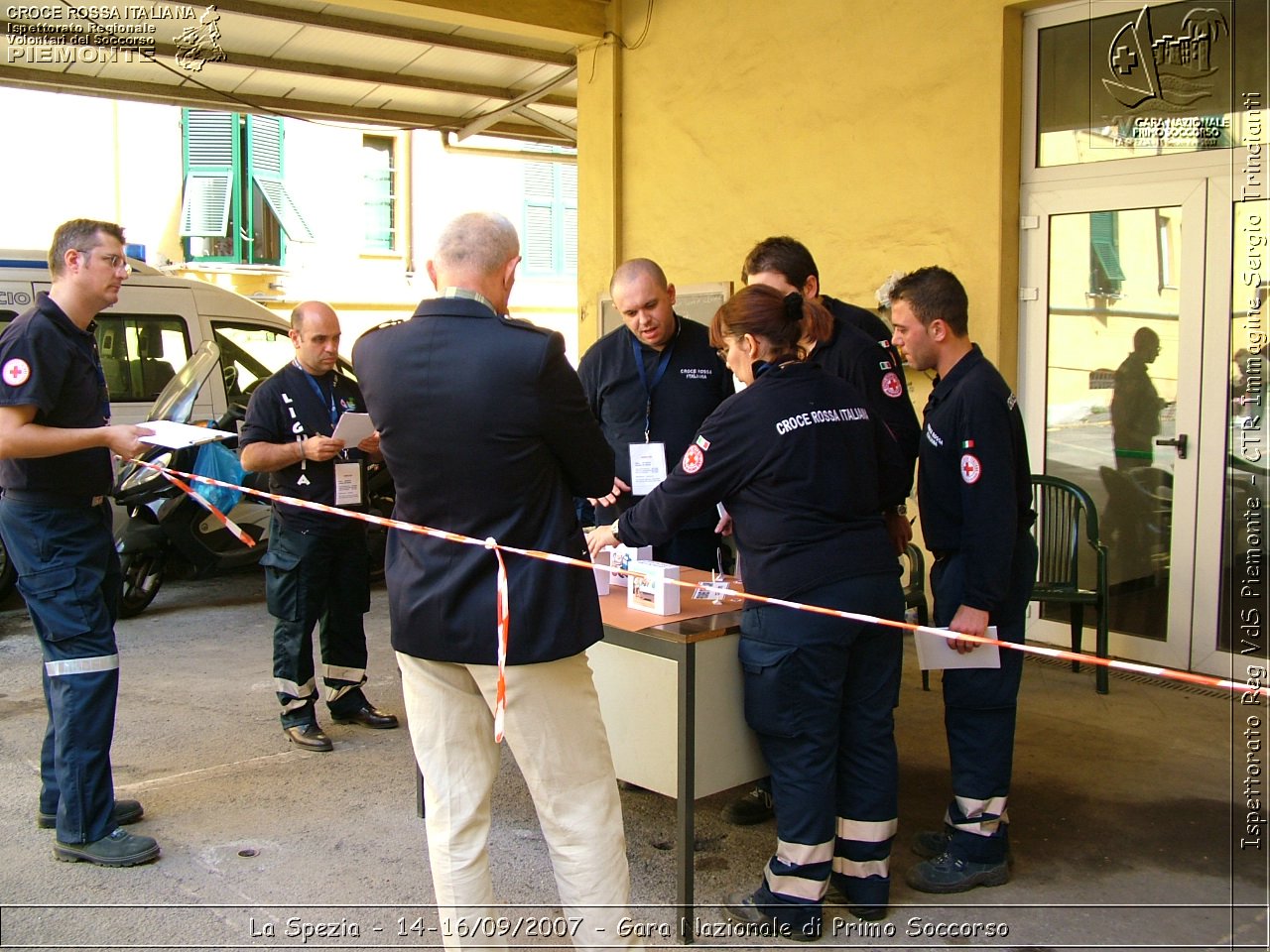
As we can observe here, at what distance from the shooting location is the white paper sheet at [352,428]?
187 inches

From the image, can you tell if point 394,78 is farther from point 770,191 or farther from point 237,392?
point 770,191

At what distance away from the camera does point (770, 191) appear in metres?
7.28

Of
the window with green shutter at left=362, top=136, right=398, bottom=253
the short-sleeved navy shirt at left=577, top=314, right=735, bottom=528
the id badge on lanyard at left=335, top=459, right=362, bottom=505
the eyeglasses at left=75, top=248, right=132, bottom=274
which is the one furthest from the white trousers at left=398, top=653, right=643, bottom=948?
the window with green shutter at left=362, top=136, right=398, bottom=253

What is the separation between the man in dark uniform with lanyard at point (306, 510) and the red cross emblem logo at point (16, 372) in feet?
4.13

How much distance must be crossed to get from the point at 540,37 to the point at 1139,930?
23.3 feet

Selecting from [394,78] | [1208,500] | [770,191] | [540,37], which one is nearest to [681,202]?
[770,191]

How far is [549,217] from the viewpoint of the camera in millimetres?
19062

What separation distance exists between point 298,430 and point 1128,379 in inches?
160

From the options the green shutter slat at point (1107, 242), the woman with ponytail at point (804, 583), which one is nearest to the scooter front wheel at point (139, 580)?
the woman with ponytail at point (804, 583)

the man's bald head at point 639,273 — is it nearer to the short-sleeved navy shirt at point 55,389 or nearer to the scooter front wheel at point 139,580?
the short-sleeved navy shirt at point 55,389

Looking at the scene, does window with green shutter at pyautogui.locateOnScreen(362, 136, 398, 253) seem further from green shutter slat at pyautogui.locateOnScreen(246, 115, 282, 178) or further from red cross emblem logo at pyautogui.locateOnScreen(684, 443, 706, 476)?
red cross emblem logo at pyautogui.locateOnScreen(684, 443, 706, 476)

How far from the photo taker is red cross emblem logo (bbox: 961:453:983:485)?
3434mm

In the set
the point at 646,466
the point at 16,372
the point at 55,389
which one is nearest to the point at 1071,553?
the point at 646,466

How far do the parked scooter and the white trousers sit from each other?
4121mm
